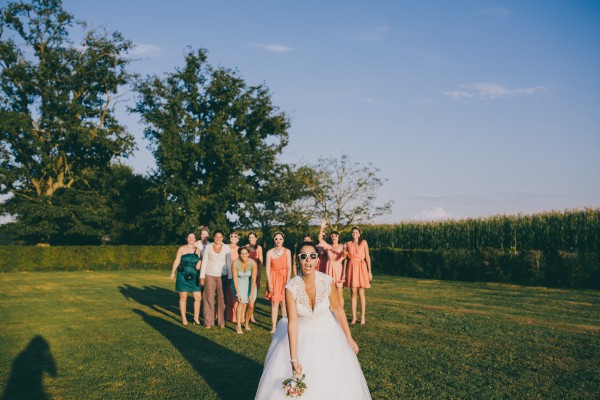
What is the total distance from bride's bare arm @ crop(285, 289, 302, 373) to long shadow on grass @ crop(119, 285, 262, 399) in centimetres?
210

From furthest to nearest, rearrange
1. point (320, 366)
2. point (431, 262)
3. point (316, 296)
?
point (431, 262), point (316, 296), point (320, 366)

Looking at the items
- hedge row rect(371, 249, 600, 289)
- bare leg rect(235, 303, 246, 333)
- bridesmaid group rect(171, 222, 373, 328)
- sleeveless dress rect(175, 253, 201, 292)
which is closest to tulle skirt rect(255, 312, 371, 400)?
bare leg rect(235, 303, 246, 333)

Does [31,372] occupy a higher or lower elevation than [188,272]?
lower

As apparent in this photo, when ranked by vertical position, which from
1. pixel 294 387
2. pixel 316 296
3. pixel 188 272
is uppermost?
pixel 316 296

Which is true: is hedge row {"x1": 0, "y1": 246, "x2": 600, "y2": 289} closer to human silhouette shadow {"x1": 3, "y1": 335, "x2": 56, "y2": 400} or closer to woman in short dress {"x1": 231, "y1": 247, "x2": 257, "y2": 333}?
woman in short dress {"x1": 231, "y1": 247, "x2": 257, "y2": 333}

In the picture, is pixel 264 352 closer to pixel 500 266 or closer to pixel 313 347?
pixel 313 347

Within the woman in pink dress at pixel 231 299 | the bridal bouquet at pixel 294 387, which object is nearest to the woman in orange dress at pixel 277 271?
the woman in pink dress at pixel 231 299

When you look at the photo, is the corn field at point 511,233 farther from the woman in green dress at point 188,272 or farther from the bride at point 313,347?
the bride at point 313,347

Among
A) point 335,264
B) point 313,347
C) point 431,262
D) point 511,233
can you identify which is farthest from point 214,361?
point 511,233

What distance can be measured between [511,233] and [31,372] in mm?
26666

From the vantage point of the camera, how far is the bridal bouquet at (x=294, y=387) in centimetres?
438

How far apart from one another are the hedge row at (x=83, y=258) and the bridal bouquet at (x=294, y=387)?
33331 millimetres

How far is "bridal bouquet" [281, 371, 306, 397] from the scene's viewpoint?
4.38 meters

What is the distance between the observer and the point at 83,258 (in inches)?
1350
